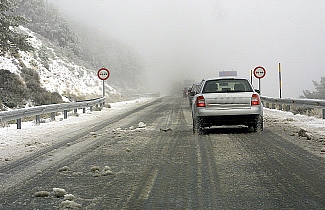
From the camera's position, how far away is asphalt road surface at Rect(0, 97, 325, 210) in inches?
172

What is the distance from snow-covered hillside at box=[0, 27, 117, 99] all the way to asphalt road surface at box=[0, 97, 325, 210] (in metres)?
24.0

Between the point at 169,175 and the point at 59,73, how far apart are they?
36.1 metres

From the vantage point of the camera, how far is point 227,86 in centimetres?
1098

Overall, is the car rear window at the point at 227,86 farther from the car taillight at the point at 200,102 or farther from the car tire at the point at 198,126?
the car tire at the point at 198,126

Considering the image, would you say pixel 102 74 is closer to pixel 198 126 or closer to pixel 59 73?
pixel 59 73

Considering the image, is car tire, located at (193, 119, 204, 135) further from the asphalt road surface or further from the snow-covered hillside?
the snow-covered hillside

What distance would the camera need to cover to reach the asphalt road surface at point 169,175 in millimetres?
4367

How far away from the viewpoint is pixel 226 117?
10148mm

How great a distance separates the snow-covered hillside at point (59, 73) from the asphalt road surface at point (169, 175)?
23979 mm

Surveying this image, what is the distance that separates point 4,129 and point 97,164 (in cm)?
782

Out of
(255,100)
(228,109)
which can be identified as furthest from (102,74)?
(255,100)

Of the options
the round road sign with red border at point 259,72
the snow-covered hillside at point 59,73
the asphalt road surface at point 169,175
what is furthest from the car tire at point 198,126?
the snow-covered hillside at point 59,73

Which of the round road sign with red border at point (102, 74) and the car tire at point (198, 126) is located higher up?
the round road sign with red border at point (102, 74)

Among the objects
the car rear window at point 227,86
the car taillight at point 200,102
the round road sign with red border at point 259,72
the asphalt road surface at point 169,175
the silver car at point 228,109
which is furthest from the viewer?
the round road sign with red border at point 259,72
